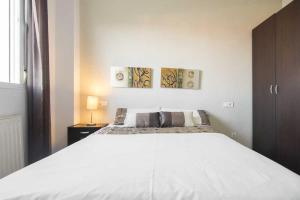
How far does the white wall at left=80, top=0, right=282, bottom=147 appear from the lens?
3295 mm

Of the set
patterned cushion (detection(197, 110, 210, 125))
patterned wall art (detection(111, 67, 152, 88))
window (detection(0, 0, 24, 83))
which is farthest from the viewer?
patterned wall art (detection(111, 67, 152, 88))

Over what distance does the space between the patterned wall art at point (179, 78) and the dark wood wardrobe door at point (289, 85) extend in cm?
115

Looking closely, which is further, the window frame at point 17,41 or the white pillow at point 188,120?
the white pillow at point 188,120

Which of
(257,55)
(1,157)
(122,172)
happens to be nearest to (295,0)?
(257,55)

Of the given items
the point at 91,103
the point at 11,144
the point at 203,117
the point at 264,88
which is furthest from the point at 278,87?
the point at 11,144

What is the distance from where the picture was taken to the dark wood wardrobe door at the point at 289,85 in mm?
2367

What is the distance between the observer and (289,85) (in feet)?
8.18

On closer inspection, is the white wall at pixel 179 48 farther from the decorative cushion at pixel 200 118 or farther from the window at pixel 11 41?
the window at pixel 11 41

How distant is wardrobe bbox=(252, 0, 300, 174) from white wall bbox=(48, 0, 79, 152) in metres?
2.77

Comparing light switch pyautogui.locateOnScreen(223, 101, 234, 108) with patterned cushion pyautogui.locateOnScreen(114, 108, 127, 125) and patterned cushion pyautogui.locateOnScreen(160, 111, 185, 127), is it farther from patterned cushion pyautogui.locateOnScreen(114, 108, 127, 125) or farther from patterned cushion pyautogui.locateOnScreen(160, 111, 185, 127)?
patterned cushion pyautogui.locateOnScreen(114, 108, 127, 125)

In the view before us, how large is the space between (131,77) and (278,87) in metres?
2.03

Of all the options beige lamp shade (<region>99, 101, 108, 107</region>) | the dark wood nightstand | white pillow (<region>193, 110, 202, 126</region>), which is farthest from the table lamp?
white pillow (<region>193, 110, 202, 126</region>)

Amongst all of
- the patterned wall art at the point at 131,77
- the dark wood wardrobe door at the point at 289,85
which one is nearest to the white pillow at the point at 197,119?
the patterned wall art at the point at 131,77

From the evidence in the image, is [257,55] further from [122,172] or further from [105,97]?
[122,172]
